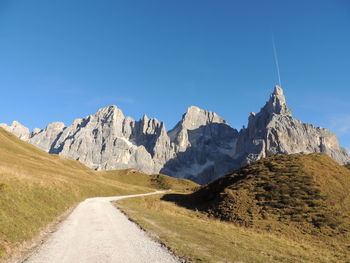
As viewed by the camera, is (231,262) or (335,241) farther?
(335,241)

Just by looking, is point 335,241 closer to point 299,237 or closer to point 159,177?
point 299,237

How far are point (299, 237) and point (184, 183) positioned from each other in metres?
145

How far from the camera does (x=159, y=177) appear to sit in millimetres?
171000

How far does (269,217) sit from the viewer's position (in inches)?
1353

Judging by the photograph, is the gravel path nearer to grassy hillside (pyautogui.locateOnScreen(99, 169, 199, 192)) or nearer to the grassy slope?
the grassy slope

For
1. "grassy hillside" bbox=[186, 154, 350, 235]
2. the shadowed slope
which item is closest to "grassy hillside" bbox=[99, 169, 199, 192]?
the shadowed slope

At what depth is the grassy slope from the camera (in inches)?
634

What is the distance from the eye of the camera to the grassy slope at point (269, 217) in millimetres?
16094

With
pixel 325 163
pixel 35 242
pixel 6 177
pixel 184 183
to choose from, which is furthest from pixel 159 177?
pixel 35 242

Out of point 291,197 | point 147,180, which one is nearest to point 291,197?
point 291,197

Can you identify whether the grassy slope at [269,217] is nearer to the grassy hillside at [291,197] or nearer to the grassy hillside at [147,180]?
the grassy hillside at [291,197]

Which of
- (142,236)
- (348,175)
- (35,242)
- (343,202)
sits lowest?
(35,242)

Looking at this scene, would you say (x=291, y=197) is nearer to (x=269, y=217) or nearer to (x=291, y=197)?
(x=291, y=197)

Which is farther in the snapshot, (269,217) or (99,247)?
(269,217)
